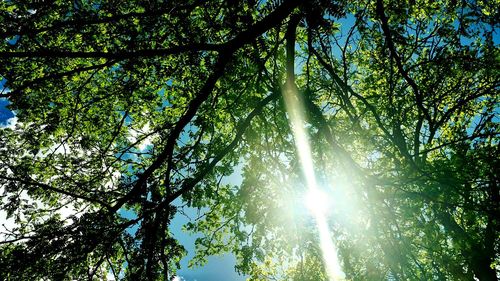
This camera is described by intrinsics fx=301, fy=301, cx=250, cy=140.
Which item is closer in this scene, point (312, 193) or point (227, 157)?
point (312, 193)

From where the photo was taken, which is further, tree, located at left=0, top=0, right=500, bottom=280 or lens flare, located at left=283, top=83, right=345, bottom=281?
lens flare, located at left=283, top=83, right=345, bottom=281

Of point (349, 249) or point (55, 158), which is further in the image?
point (55, 158)

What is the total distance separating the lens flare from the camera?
18.6 ft

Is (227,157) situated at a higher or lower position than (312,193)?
higher

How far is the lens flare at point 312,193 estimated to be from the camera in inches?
223

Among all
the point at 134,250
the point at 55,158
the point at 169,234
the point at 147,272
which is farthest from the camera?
the point at 55,158

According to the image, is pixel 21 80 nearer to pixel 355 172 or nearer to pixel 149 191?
pixel 149 191

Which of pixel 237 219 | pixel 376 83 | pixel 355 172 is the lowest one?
pixel 355 172

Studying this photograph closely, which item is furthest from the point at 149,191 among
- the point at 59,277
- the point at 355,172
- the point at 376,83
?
the point at 376,83

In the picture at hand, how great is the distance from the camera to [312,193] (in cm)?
639

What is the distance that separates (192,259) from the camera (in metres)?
10.5

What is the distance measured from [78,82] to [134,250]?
313 inches

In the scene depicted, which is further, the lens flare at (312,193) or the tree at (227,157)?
the lens flare at (312,193)

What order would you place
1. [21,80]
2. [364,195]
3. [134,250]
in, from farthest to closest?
[21,80] < [364,195] < [134,250]
